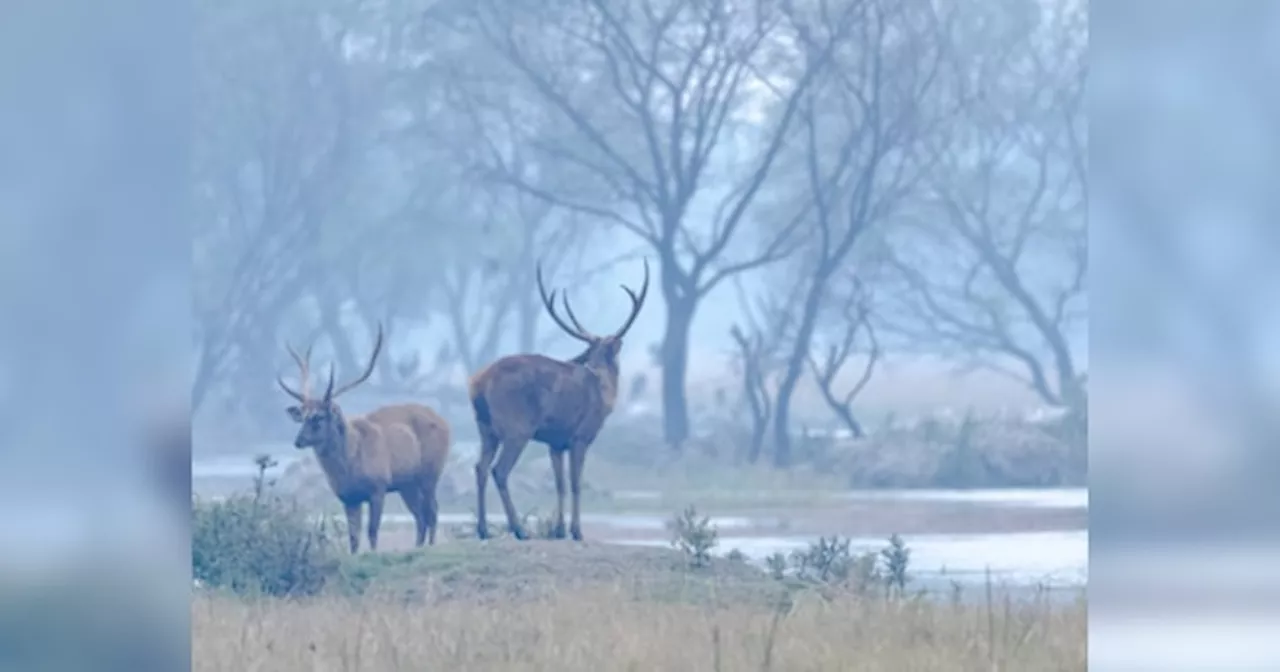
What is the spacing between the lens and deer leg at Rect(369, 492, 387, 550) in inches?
222

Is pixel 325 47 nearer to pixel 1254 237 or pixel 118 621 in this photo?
pixel 118 621

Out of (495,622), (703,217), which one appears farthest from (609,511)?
(703,217)

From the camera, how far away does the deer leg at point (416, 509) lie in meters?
5.62

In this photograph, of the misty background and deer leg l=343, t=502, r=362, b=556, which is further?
deer leg l=343, t=502, r=362, b=556

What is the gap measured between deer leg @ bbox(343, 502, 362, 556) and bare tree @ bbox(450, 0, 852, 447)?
90 centimetres

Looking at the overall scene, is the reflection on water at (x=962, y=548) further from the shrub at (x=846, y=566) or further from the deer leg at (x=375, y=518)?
the deer leg at (x=375, y=518)

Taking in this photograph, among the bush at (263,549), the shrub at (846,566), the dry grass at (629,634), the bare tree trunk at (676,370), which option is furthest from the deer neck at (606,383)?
the bush at (263,549)

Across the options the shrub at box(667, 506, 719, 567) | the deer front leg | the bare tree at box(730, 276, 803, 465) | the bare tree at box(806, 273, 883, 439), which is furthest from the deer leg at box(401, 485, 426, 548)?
the bare tree at box(806, 273, 883, 439)

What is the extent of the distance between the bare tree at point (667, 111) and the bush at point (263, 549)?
103 cm

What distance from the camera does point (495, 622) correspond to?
5547 mm

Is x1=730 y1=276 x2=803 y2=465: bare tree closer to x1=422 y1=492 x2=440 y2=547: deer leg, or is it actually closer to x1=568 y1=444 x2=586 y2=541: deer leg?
x1=568 y1=444 x2=586 y2=541: deer leg

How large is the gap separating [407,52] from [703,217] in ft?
3.03

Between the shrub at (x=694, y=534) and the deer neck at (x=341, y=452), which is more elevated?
the deer neck at (x=341, y=452)

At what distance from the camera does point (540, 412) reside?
18.4 feet
